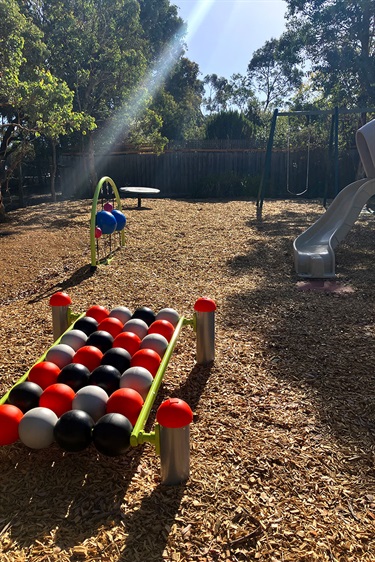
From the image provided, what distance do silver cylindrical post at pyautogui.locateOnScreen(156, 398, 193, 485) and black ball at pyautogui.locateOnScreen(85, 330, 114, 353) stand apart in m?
1.35

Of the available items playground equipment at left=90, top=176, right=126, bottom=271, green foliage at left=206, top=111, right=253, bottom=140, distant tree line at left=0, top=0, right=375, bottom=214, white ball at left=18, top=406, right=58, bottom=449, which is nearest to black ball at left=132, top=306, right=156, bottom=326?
white ball at left=18, top=406, right=58, bottom=449

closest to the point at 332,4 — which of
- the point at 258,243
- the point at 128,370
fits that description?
the point at 258,243

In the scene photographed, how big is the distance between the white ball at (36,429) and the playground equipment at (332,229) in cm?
548

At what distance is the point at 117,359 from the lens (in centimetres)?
352

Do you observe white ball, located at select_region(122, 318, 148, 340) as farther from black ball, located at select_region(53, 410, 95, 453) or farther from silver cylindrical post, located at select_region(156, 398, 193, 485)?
silver cylindrical post, located at select_region(156, 398, 193, 485)

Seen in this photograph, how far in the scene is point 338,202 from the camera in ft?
35.0

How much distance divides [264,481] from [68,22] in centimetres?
1766

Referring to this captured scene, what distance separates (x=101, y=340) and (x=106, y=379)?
2.08ft

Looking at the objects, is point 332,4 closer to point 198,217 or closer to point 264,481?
point 198,217

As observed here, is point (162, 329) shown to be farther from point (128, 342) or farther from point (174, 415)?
point (174, 415)

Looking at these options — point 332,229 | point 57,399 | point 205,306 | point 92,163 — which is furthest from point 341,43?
point 57,399

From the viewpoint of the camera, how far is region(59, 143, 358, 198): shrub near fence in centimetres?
2073

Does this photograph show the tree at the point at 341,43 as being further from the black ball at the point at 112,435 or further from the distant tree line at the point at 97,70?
the black ball at the point at 112,435

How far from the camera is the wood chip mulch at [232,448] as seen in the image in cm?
236
